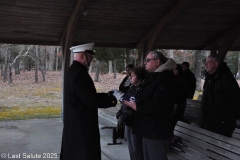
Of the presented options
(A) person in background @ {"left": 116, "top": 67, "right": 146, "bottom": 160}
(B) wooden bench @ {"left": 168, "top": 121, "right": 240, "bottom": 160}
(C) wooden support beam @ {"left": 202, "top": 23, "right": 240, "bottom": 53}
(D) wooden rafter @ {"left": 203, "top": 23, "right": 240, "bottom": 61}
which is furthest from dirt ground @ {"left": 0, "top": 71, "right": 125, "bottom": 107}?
(B) wooden bench @ {"left": 168, "top": 121, "right": 240, "bottom": 160}

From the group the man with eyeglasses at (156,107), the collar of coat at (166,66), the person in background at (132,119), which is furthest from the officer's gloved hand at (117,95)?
the collar of coat at (166,66)

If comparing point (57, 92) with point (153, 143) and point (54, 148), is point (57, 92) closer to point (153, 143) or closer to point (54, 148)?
point (54, 148)

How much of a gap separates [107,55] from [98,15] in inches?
181

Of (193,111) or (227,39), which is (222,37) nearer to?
(227,39)

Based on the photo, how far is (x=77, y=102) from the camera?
317 cm

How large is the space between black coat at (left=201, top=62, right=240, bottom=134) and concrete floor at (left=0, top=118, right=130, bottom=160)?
5.95ft

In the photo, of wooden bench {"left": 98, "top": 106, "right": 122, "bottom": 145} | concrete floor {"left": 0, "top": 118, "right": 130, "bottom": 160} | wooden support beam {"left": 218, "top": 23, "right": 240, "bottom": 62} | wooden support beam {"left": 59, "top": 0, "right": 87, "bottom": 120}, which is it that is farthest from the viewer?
wooden support beam {"left": 218, "top": 23, "right": 240, "bottom": 62}

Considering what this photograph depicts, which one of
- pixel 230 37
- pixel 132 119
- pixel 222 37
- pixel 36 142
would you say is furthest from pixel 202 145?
pixel 222 37

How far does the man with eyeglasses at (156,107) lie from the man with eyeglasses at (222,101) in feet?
3.11

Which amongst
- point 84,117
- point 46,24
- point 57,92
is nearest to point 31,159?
point 84,117

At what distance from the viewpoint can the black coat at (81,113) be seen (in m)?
3.09

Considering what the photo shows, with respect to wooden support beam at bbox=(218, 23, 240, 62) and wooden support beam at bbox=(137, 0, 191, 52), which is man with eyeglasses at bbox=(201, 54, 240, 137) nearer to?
wooden support beam at bbox=(137, 0, 191, 52)

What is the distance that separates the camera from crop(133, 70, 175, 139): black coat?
3.06 meters

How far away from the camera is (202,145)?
367 cm
